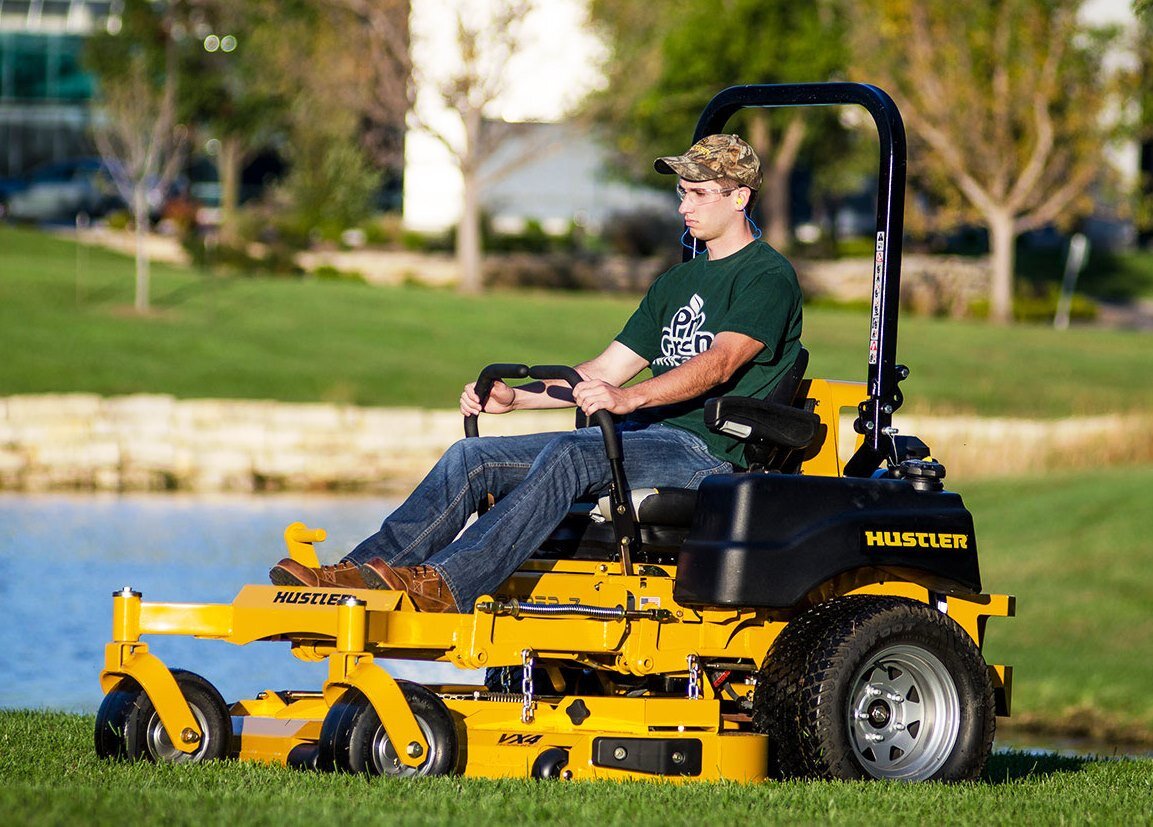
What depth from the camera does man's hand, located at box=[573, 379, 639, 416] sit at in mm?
6066

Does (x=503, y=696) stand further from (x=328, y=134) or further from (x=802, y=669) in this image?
(x=328, y=134)

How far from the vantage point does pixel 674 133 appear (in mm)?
46625

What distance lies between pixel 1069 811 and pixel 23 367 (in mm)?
21952

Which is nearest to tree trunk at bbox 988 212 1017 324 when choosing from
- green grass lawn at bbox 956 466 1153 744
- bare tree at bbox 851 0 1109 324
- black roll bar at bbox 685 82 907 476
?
bare tree at bbox 851 0 1109 324

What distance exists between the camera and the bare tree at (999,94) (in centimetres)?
3856

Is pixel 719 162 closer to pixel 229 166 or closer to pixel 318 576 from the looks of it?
pixel 318 576

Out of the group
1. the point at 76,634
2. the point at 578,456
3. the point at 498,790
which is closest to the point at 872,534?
the point at 578,456

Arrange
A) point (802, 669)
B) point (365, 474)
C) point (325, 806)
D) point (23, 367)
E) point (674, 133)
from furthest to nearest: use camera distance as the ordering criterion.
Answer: point (674, 133), point (23, 367), point (365, 474), point (802, 669), point (325, 806)

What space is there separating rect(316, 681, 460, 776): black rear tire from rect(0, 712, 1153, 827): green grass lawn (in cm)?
11

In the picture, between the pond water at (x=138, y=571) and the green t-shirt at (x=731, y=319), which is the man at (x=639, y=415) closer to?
the green t-shirt at (x=731, y=319)

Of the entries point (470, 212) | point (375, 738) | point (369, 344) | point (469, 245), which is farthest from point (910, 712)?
point (469, 245)

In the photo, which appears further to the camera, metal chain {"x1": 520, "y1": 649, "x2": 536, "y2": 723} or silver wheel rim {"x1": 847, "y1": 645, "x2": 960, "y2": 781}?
silver wheel rim {"x1": 847, "y1": 645, "x2": 960, "y2": 781}

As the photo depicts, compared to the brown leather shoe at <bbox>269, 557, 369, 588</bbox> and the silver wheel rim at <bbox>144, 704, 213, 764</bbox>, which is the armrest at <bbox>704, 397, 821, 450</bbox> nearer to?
the brown leather shoe at <bbox>269, 557, 369, 588</bbox>

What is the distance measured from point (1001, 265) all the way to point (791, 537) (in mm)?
34969
